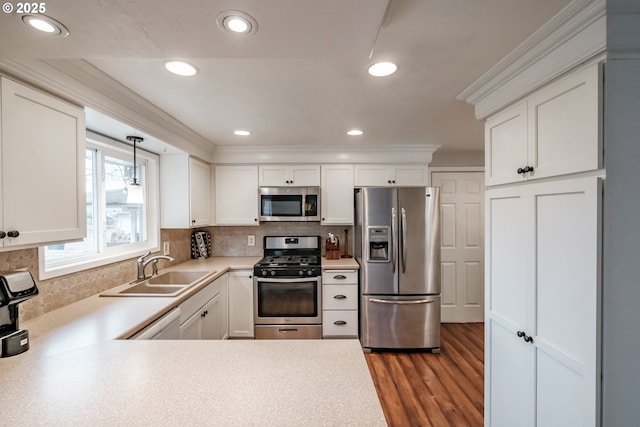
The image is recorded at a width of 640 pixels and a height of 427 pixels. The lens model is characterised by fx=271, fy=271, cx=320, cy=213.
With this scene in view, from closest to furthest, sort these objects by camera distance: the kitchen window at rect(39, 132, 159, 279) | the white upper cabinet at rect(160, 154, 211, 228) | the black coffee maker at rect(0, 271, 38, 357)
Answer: the black coffee maker at rect(0, 271, 38, 357) → the kitchen window at rect(39, 132, 159, 279) → the white upper cabinet at rect(160, 154, 211, 228)

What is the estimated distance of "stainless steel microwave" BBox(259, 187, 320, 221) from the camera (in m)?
3.18

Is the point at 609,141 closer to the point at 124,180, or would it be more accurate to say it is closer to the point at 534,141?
the point at 534,141

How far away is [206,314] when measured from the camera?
2412 millimetres

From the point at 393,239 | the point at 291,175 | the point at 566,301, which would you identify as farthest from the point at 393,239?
the point at 566,301

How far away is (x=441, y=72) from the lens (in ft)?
4.83

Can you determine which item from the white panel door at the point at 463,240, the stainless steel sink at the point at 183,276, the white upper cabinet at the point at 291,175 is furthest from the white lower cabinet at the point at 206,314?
the white panel door at the point at 463,240

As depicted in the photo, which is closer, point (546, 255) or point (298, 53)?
point (298, 53)

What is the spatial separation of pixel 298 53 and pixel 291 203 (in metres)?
2.25

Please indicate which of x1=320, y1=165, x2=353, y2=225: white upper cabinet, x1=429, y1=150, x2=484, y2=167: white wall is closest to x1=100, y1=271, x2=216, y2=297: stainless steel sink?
x1=320, y1=165, x2=353, y2=225: white upper cabinet

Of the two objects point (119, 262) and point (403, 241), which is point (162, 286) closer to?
point (119, 262)

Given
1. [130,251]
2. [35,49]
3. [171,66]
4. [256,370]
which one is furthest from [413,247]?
[35,49]

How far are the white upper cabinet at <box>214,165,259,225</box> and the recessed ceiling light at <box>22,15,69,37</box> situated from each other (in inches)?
92.5

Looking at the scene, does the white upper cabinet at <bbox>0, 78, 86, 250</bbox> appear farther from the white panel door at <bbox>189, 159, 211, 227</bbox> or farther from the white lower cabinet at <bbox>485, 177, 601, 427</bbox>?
the white lower cabinet at <bbox>485, 177, 601, 427</bbox>

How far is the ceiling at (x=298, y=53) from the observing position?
81 cm
